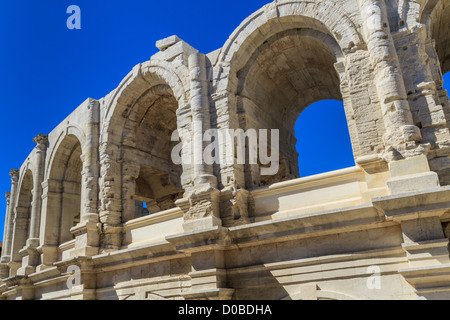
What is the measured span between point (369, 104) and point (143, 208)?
38.4ft

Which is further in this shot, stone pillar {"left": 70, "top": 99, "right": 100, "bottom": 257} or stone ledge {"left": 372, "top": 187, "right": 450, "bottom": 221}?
stone pillar {"left": 70, "top": 99, "right": 100, "bottom": 257}

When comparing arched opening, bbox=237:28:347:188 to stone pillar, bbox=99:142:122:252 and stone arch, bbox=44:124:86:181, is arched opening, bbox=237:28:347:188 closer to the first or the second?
stone pillar, bbox=99:142:122:252

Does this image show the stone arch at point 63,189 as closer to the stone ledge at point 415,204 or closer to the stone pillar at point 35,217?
the stone pillar at point 35,217

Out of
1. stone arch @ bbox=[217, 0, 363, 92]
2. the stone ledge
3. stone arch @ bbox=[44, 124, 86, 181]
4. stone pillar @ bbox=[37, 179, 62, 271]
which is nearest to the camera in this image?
the stone ledge

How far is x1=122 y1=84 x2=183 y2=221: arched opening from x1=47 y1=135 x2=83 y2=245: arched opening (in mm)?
1902

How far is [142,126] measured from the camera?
10531 millimetres

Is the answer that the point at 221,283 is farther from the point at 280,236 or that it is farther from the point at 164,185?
the point at 164,185

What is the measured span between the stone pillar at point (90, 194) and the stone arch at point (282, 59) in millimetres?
3821

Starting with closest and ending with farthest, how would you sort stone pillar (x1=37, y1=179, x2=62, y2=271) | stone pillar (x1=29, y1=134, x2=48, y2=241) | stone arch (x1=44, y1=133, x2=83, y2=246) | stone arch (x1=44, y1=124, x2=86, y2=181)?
stone pillar (x1=37, y1=179, x2=62, y2=271), stone arch (x1=44, y1=124, x2=86, y2=181), stone arch (x1=44, y1=133, x2=83, y2=246), stone pillar (x1=29, y1=134, x2=48, y2=241)

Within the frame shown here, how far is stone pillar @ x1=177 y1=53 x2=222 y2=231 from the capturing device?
703cm

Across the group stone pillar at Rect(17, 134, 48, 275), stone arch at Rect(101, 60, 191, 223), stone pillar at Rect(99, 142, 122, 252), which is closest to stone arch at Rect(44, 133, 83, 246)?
stone pillar at Rect(17, 134, 48, 275)

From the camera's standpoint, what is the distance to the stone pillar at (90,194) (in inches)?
352
